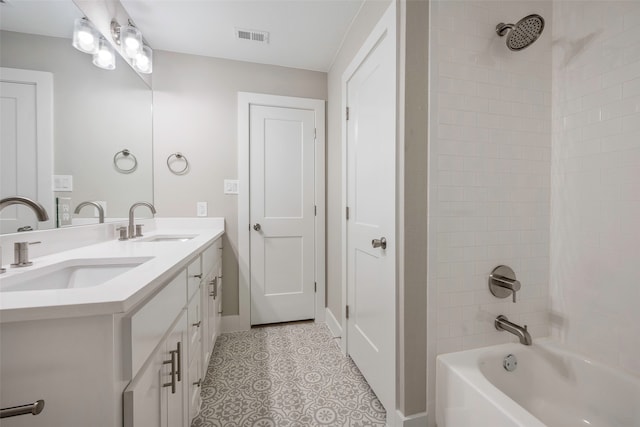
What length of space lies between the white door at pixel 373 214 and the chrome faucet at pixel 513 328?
54 cm

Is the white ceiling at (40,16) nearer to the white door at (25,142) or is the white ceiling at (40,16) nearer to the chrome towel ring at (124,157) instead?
the white door at (25,142)

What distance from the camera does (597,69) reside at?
1.15 meters

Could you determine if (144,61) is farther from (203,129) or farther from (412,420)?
(412,420)

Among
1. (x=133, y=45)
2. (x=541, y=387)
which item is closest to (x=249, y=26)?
(x=133, y=45)

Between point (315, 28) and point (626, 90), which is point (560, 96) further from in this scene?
point (315, 28)

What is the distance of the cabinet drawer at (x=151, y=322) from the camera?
0.60m

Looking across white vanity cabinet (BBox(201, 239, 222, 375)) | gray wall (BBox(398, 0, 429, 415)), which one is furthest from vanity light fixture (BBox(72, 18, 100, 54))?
gray wall (BBox(398, 0, 429, 415))

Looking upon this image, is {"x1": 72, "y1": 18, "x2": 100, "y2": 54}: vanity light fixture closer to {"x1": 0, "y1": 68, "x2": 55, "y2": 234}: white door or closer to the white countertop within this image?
{"x1": 0, "y1": 68, "x2": 55, "y2": 234}: white door

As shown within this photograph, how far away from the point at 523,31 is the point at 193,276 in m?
1.83

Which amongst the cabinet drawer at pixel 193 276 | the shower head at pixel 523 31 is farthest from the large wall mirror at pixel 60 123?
the shower head at pixel 523 31

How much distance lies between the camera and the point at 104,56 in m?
1.48

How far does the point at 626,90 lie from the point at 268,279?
2419 mm

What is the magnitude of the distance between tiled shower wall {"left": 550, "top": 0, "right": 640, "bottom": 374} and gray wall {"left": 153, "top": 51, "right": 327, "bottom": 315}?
78.0 inches

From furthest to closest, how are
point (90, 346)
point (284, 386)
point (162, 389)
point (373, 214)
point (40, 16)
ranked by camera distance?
point (284, 386)
point (373, 214)
point (40, 16)
point (162, 389)
point (90, 346)
